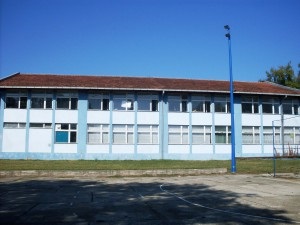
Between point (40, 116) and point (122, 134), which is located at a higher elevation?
point (40, 116)

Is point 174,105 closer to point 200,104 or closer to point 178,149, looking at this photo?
point 200,104

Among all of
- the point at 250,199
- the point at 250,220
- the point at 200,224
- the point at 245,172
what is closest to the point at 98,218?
the point at 200,224

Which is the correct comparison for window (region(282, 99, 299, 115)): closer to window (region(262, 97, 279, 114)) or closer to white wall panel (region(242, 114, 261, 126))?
window (region(262, 97, 279, 114))

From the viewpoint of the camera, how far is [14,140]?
2953 centimetres

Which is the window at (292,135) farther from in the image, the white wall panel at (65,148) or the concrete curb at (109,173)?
the white wall panel at (65,148)

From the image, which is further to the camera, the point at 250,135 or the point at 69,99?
the point at 250,135

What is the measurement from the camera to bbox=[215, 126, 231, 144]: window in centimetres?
3203

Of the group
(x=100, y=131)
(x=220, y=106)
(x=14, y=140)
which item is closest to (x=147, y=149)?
(x=100, y=131)

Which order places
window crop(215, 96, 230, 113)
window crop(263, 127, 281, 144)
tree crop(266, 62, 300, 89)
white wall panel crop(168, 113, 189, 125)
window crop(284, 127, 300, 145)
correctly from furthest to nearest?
1. tree crop(266, 62, 300, 89)
2. window crop(284, 127, 300, 145)
3. window crop(263, 127, 281, 144)
4. window crop(215, 96, 230, 113)
5. white wall panel crop(168, 113, 189, 125)

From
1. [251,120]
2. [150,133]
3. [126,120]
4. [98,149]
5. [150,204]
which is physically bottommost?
[150,204]

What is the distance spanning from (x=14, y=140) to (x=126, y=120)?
9.49m

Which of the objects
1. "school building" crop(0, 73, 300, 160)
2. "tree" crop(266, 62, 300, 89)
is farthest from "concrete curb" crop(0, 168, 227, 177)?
"tree" crop(266, 62, 300, 89)

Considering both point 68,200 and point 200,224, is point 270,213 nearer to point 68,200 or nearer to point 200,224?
point 200,224

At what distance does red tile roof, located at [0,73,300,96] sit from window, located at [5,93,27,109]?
111 centimetres
